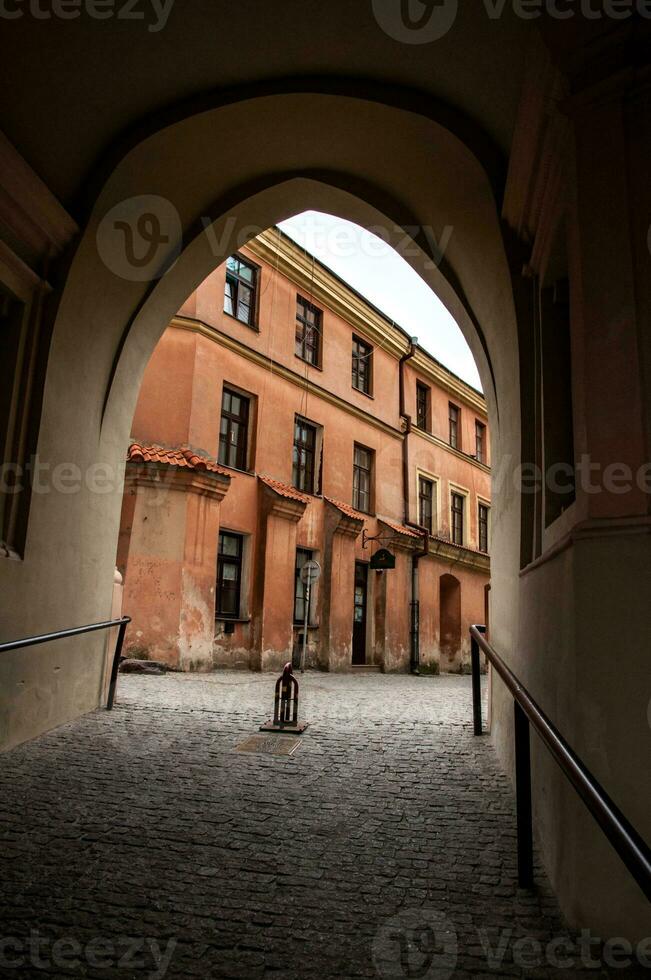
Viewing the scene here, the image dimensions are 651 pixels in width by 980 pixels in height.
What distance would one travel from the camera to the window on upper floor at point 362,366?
63.1ft

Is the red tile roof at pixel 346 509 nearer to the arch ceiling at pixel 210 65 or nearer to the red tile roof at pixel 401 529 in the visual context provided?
the red tile roof at pixel 401 529

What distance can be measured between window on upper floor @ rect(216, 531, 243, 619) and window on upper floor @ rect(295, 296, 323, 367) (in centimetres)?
520

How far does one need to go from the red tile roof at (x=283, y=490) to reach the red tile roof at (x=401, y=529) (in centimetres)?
382

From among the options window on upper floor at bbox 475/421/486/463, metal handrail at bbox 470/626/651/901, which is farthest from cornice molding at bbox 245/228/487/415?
metal handrail at bbox 470/626/651/901

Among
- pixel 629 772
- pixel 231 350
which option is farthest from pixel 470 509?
pixel 629 772

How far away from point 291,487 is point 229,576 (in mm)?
2739

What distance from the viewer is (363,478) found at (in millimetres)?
19078

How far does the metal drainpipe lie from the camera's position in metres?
19.4

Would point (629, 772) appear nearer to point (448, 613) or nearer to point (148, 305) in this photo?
point (148, 305)

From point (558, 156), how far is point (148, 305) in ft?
13.8

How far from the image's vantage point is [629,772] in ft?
7.79

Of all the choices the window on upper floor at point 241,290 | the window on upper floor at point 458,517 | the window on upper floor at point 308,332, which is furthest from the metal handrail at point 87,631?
the window on upper floor at point 458,517

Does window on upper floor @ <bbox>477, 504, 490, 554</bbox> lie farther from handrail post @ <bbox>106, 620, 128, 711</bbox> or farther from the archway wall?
handrail post @ <bbox>106, 620, 128, 711</bbox>

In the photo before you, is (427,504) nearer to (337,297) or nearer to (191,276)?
(337,297)
